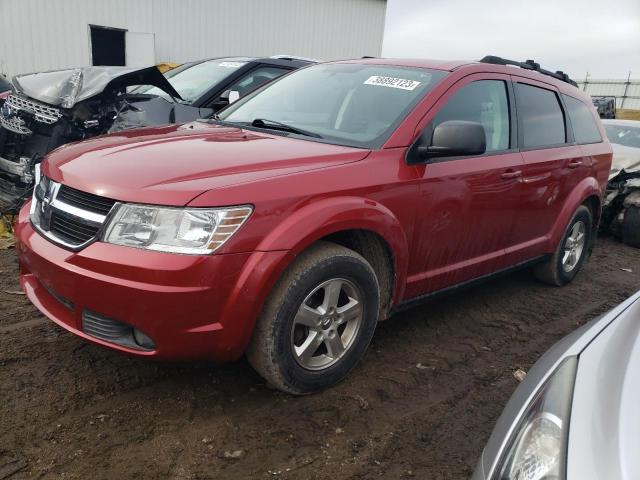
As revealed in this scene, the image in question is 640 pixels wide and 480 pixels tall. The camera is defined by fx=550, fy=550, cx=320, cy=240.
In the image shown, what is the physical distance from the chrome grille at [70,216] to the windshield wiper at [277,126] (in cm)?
120

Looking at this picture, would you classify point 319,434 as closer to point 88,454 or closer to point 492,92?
point 88,454

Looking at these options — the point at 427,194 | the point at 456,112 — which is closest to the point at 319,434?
the point at 427,194

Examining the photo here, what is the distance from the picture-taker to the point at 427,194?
2982mm

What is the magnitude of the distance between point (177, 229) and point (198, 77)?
165 inches

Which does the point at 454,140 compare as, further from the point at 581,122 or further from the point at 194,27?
Result: the point at 194,27

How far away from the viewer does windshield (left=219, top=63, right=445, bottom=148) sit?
10.0ft

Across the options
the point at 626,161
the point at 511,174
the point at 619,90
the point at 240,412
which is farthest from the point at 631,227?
the point at 619,90

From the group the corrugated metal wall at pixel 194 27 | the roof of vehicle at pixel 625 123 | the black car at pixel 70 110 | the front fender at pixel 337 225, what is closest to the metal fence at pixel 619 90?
the corrugated metal wall at pixel 194 27

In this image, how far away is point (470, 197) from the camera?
326cm

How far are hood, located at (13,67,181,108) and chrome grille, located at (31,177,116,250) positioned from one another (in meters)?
2.39

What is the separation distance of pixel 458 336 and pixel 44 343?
2.53 m

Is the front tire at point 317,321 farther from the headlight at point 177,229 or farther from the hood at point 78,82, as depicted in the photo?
the hood at point 78,82

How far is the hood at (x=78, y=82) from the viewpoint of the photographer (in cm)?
476

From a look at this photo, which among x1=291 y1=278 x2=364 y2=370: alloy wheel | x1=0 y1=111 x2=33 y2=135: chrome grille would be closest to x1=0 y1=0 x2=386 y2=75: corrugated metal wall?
x1=0 y1=111 x2=33 y2=135: chrome grille
